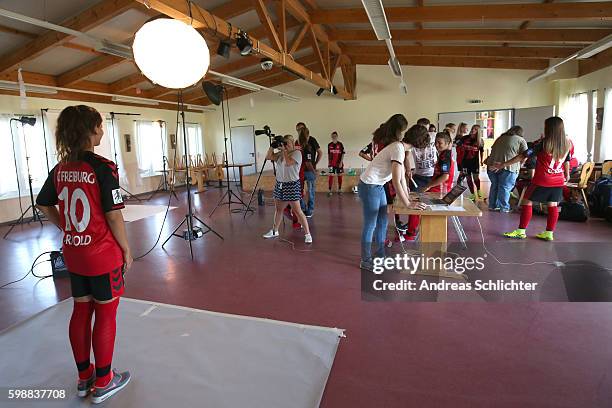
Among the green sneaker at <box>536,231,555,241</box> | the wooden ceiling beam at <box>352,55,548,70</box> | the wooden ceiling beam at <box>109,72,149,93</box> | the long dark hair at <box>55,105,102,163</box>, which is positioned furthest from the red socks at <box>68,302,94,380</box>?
the wooden ceiling beam at <box>352,55,548,70</box>

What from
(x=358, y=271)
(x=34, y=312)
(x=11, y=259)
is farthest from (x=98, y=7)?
(x=358, y=271)

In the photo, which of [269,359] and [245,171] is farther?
[245,171]

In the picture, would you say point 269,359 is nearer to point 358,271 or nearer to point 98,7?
point 358,271

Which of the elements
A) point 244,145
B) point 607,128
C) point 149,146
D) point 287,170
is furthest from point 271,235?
point 244,145

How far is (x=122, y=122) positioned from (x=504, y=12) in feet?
27.7

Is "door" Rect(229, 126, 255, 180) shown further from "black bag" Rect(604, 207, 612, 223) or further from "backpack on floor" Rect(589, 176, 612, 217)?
"black bag" Rect(604, 207, 612, 223)

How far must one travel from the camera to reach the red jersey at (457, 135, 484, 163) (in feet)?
22.1

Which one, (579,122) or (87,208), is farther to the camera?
(579,122)

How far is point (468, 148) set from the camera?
6773 millimetres

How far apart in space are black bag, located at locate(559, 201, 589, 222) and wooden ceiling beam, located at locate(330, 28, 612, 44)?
2.93 meters

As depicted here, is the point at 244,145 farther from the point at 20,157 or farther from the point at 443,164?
the point at 443,164

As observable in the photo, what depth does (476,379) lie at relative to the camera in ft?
6.63

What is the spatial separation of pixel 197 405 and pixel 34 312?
1.98 m

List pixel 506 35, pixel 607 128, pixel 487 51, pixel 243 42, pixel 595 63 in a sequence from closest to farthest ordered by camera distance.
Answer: pixel 243 42, pixel 506 35, pixel 607 128, pixel 595 63, pixel 487 51
